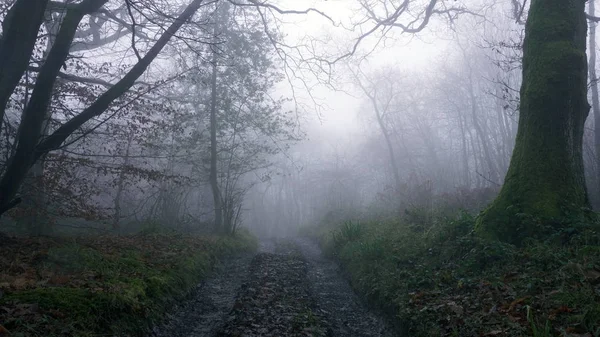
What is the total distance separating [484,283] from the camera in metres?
5.43

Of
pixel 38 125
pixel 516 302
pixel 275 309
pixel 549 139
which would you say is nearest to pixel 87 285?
pixel 275 309

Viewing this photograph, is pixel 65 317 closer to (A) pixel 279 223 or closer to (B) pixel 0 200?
(B) pixel 0 200

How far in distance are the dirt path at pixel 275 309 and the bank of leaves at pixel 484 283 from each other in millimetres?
441

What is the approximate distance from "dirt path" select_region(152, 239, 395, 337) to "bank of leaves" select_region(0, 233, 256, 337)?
38cm

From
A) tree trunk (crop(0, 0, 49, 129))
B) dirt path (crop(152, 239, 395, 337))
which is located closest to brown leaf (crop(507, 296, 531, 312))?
dirt path (crop(152, 239, 395, 337))

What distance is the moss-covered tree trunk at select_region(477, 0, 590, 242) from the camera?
6531mm

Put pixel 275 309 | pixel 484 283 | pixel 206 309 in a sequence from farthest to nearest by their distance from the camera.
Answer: pixel 206 309, pixel 275 309, pixel 484 283

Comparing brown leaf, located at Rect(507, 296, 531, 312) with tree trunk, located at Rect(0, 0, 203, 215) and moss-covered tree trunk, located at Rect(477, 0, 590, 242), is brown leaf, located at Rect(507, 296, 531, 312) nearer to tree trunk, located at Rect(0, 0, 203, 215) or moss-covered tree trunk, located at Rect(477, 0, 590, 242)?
moss-covered tree trunk, located at Rect(477, 0, 590, 242)

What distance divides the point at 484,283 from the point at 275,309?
9.50ft

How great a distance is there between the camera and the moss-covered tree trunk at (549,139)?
6531 millimetres

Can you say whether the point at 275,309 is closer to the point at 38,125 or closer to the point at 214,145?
the point at 38,125

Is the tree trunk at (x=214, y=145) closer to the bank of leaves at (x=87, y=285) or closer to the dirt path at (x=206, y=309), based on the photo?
the dirt path at (x=206, y=309)

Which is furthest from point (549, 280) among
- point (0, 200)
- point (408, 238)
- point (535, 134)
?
point (0, 200)

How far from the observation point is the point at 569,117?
6.86 metres
